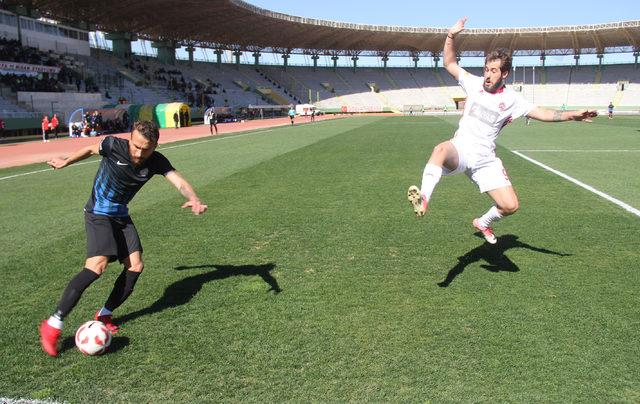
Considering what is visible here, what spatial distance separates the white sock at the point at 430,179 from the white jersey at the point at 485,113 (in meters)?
0.76

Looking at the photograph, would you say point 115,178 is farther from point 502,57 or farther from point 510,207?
point 510,207

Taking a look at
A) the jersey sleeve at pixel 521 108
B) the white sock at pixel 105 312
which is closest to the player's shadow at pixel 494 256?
the jersey sleeve at pixel 521 108

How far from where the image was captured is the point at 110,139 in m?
4.32

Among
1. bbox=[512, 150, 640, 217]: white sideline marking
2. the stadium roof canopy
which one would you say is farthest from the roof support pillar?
bbox=[512, 150, 640, 217]: white sideline marking

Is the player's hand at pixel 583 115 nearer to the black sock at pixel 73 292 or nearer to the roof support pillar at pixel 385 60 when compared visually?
the black sock at pixel 73 292

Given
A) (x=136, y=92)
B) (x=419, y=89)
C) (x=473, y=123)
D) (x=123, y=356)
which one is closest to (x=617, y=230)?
(x=473, y=123)

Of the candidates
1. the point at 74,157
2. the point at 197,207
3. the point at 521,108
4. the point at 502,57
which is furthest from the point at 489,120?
the point at 74,157

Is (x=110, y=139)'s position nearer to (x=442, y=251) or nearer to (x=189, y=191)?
(x=189, y=191)

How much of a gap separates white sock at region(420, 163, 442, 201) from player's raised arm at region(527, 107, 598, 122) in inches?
52.3

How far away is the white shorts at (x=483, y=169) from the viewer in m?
5.45

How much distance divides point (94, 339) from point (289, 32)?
7252cm

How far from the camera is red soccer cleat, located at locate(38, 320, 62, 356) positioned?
380 cm

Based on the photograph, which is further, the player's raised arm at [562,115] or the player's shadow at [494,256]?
the player's shadow at [494,256]

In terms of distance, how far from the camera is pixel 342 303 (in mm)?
4699
